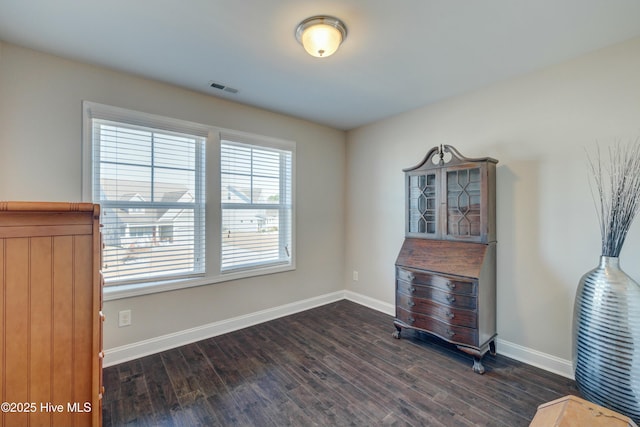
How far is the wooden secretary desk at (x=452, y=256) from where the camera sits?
2.36m

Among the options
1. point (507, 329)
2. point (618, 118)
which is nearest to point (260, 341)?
point (507, 329)

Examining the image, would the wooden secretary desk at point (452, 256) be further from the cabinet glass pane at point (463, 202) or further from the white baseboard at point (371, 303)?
the white baseboard at point (371, 303)

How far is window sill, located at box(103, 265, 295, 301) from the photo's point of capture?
2.38m

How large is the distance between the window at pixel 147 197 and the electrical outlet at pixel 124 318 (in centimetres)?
26

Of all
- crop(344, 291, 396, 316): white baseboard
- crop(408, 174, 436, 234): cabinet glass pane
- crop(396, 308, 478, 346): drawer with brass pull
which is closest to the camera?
crop(396, 308, 478, 346): drawer with brass pull

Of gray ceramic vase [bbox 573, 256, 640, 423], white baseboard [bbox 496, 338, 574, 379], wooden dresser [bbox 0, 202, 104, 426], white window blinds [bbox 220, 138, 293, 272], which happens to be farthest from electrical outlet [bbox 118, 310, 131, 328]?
gray ceramic vase [bbox 573, 256, 640, 423]

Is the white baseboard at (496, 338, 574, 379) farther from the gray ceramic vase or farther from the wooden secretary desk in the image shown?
the gray ceramic vase

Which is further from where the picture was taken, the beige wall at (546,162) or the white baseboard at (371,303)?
the white baseboard at (371,303)

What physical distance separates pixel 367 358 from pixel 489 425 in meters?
0.99

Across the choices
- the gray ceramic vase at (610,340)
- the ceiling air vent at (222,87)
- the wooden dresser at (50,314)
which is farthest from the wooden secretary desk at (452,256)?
the wooden dresser at (50,314)

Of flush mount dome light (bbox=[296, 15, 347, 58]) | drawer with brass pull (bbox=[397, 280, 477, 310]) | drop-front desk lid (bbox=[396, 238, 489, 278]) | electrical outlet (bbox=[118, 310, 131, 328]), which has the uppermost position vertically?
flush mount dome light (bbox=[296, 15, 347, 58])

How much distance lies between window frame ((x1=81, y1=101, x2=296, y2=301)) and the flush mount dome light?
146 cm

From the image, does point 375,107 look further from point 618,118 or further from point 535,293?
point 535,293

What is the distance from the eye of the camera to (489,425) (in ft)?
5.63
